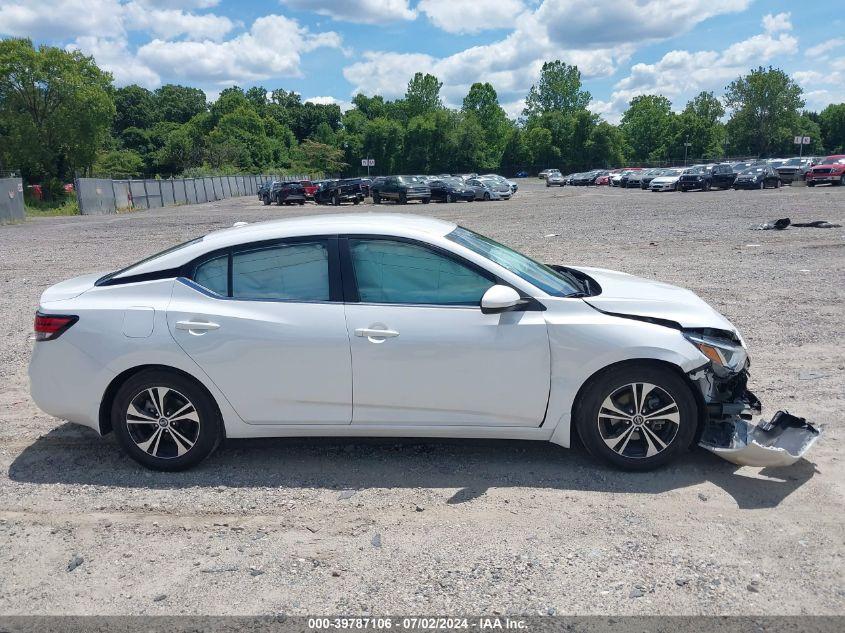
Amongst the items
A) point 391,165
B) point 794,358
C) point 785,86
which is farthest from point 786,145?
point 794,358

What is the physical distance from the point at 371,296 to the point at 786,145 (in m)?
120

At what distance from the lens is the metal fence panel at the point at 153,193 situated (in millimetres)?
50125

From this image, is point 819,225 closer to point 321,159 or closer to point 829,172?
point 829,172

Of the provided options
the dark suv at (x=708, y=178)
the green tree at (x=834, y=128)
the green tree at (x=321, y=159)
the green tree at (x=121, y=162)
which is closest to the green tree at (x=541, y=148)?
the green tree at (x=321, y=159)

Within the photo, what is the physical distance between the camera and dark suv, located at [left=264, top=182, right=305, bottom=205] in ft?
153

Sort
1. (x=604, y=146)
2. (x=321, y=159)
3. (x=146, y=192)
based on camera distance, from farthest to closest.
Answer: (x=321, y=159) < (x=604, y=146) < (x=146, y=192)

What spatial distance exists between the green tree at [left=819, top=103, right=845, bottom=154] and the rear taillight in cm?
12757

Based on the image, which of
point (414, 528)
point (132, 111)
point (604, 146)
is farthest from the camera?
point (132, 111)

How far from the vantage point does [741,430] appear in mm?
4375

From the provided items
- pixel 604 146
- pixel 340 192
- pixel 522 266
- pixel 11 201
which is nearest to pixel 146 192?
pixel 340 192

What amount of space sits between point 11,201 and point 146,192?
15.8 m

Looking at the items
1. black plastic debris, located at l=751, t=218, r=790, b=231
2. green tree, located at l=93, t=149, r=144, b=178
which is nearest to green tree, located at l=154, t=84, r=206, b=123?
green tree, located at l=93, t=149, r=144, b=178

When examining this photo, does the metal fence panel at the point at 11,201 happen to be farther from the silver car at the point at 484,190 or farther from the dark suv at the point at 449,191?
the silver car at the point at 484,190

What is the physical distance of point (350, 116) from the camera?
132 meters
